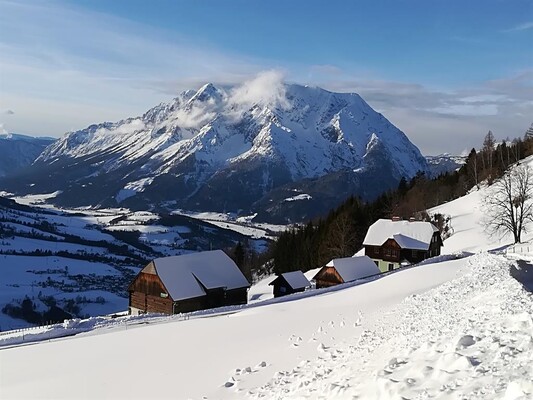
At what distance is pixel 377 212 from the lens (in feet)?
291

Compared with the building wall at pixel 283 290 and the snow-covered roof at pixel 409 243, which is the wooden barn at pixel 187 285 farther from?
the snow-covered roof at pixel 409 243

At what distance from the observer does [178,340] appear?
2159 cm

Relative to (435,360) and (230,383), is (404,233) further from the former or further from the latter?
(435,360)

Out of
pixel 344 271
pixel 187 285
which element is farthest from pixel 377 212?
pixel 187 285

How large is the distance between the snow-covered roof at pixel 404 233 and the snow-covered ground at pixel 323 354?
107 ft

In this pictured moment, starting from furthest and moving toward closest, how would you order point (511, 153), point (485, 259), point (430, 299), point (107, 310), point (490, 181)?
point (107, 310), point (511, 153), point (490, 181), point (485, 259), point (430, 299)

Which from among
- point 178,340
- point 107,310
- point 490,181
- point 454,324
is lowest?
point 107,310

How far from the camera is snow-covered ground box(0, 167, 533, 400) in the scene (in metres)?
10.4

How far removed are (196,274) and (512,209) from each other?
35236mm

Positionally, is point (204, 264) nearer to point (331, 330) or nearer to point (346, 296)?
point (346, 296)

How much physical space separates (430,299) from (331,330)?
5.86m

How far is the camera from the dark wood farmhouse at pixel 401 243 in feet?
202

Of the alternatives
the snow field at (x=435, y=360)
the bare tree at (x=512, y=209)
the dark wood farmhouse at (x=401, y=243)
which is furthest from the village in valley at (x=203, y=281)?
the snow field at (x=435, y=360)

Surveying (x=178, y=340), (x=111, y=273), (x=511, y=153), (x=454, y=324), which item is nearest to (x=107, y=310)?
(x=111, y=273)
